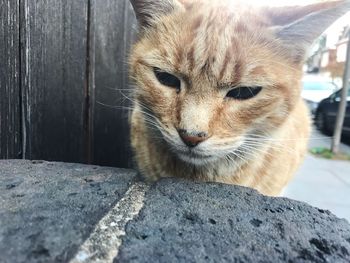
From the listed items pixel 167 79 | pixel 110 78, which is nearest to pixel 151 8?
pixel 167 79

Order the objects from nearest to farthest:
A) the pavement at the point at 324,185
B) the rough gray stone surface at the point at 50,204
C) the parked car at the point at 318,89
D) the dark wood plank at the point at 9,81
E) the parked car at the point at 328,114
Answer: the rough gray stone surface at the point at 50,204, the dark wood plank at the point at 9,81, the pavement at the point at 324,185, the parked car at the point at 328,114, the parked car at the point at 318,89

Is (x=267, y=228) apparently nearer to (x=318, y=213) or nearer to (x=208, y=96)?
(x=318, y=213)

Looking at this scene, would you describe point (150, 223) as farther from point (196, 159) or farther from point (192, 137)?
point (196, 159)

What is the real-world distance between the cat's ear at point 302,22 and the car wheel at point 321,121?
910 centimetres

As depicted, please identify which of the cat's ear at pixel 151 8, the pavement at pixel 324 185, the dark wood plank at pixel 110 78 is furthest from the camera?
the pavement at pixel 324 185

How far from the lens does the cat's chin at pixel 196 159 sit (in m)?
1.46

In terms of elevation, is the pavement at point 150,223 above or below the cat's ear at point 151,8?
below

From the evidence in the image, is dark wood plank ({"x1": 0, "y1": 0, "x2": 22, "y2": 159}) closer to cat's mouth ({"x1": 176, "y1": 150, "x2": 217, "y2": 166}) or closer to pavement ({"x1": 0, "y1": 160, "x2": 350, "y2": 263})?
pavement ({"x1": 0, "y1": 160, "x2": 350, "y2": 263})

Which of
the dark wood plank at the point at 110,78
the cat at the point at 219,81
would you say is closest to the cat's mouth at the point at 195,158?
the cat at the point at 219,81

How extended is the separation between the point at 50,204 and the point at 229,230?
37 cm

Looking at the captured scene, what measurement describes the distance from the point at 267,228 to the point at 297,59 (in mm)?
958

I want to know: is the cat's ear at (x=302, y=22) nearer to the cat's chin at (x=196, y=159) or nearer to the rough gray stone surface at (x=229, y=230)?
the cat's chin at (x=196, y=159)

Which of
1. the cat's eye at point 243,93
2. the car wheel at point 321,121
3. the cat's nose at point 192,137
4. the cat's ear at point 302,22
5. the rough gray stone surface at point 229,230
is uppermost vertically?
the cat's ear at point 302,22

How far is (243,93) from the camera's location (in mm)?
1463
